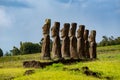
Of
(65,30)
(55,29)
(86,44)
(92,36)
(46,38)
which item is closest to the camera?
(46,38)

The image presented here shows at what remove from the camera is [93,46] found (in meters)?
52.8

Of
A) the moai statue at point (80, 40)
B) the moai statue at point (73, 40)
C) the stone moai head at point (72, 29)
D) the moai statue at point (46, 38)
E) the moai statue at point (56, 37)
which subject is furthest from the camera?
the moai statue at point (80, 40)

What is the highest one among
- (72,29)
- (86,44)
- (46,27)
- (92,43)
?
(72,29)

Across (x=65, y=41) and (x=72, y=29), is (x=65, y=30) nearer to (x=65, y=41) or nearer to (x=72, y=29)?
(x=65, y=41)

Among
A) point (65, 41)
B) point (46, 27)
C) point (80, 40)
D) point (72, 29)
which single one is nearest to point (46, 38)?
point (46, 27)

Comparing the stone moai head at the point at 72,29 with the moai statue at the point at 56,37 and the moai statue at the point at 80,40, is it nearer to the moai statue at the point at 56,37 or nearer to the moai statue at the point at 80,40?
the moai statue at the point at 80,40

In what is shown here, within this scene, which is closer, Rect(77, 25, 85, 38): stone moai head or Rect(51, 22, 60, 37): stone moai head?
Rect(51, 22, 60, 37): stone moai head

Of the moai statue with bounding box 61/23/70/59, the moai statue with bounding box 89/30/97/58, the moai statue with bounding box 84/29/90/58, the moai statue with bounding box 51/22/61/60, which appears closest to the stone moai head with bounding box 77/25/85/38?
the moai statue with bounding box 84/29/90/58

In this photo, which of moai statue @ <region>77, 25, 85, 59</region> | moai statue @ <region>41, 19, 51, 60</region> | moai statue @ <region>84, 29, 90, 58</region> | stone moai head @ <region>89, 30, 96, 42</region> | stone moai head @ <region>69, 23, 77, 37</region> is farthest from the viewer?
stone moai head @ <region>89, 30, 96, 42</region>

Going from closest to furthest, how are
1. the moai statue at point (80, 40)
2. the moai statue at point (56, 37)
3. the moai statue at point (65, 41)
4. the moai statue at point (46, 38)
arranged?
the moai statue at point (46, 38) → the moai statue at point (56, 37) → the moai statue at point (65, 41) → the moai statue at point (80, 40)

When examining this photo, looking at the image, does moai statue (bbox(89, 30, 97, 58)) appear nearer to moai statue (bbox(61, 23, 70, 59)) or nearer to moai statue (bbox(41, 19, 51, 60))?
moai statue (bbox(61, 23, 70, 59))

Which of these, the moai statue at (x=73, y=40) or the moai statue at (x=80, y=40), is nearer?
the moai statue at (x=73, y=40)

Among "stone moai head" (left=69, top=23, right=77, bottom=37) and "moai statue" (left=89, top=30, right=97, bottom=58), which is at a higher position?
"stone moai head" (left=69, top=23, right=77, bottom=37)

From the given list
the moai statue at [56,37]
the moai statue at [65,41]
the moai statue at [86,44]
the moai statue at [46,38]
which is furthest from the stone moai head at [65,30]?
the moai statue at [86,44]
